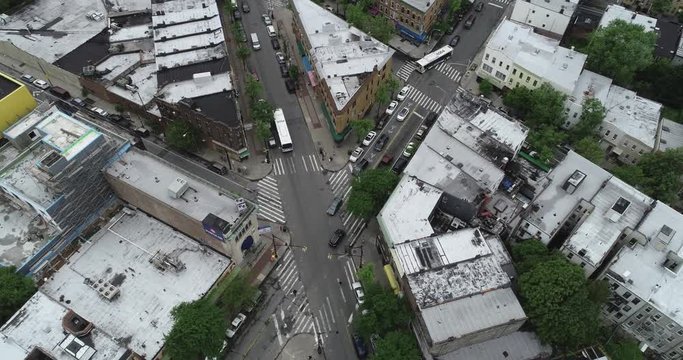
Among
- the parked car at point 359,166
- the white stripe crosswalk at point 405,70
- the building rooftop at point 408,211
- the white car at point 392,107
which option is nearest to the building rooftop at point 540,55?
the white stripe crosswalk at point 405,70

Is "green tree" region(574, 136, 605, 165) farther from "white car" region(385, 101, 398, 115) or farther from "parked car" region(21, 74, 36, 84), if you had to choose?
"parked car" region(21, 74, 36, 84)

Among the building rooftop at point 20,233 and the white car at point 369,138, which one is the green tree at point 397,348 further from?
the building rooftop at point 20,233

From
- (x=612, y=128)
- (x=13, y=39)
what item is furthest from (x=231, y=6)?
(x=612, y=128)

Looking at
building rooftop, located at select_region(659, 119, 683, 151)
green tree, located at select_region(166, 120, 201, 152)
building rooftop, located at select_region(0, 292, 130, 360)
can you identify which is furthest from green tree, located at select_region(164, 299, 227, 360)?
building rooftop, located at select_region(659, 119, 683, 151)

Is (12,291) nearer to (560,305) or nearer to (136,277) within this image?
(136,277)

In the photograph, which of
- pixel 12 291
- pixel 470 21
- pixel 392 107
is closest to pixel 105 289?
pixel 12 291

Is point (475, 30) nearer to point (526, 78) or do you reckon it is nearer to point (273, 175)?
point (526, 78)
